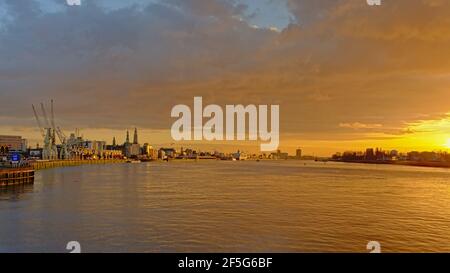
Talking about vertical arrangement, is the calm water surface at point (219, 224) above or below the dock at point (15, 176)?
below

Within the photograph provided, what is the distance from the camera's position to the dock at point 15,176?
67537 millimetres

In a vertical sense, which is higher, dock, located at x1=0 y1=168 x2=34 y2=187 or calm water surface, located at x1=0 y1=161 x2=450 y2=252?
dock, located at x1=0 y1=168 x2=34 y2=187

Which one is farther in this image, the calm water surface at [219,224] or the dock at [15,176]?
the dock at [15,176]

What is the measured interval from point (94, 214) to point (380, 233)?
80.5ft

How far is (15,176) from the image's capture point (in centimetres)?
7269

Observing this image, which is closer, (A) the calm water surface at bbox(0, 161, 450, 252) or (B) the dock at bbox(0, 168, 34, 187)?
(A) the calm water surface at bbox(0, 161, 450, 252)

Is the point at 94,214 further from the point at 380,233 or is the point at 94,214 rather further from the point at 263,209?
the point at 380,233

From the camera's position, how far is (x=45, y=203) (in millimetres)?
44531

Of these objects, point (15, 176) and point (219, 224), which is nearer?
point (219, 224)

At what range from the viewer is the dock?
2659 inches

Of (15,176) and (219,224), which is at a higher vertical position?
(15,176)
